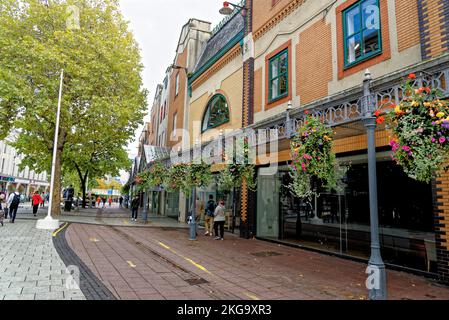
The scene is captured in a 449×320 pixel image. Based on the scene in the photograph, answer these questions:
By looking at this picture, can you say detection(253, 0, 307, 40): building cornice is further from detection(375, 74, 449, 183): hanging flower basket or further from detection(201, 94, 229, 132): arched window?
detection(375, 74, 449, 183): hanging flower basket

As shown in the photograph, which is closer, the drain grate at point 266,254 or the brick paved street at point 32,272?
the brick paved street at point 32,272

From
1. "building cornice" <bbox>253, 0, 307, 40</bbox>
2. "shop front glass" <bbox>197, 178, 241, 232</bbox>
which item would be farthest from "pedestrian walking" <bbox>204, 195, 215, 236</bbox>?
"building cornice" <bbox>253, 0, 307, 40</bbox>

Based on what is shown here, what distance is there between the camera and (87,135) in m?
20.5

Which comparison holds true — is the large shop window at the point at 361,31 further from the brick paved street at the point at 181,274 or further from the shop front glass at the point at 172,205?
the shop front glass at the point at 172,205

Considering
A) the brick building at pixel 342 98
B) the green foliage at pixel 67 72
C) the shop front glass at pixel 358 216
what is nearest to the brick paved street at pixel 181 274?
the shop front glass at pixel 358 216

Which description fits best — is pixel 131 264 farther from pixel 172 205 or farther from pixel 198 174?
pixel 172 205

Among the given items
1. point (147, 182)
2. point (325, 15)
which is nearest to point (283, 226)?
point (325, 15)

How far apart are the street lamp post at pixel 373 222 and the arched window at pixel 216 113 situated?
10.1 meters

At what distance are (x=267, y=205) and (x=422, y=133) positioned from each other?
8746mm

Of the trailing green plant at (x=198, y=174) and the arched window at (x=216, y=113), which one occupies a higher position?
the arched window at (x=216, y=113)

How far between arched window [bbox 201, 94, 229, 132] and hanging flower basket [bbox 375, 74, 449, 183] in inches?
444

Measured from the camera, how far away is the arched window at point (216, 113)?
16.3 meters

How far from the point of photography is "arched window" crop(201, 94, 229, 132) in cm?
1628

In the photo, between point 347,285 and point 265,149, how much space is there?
6.39m
